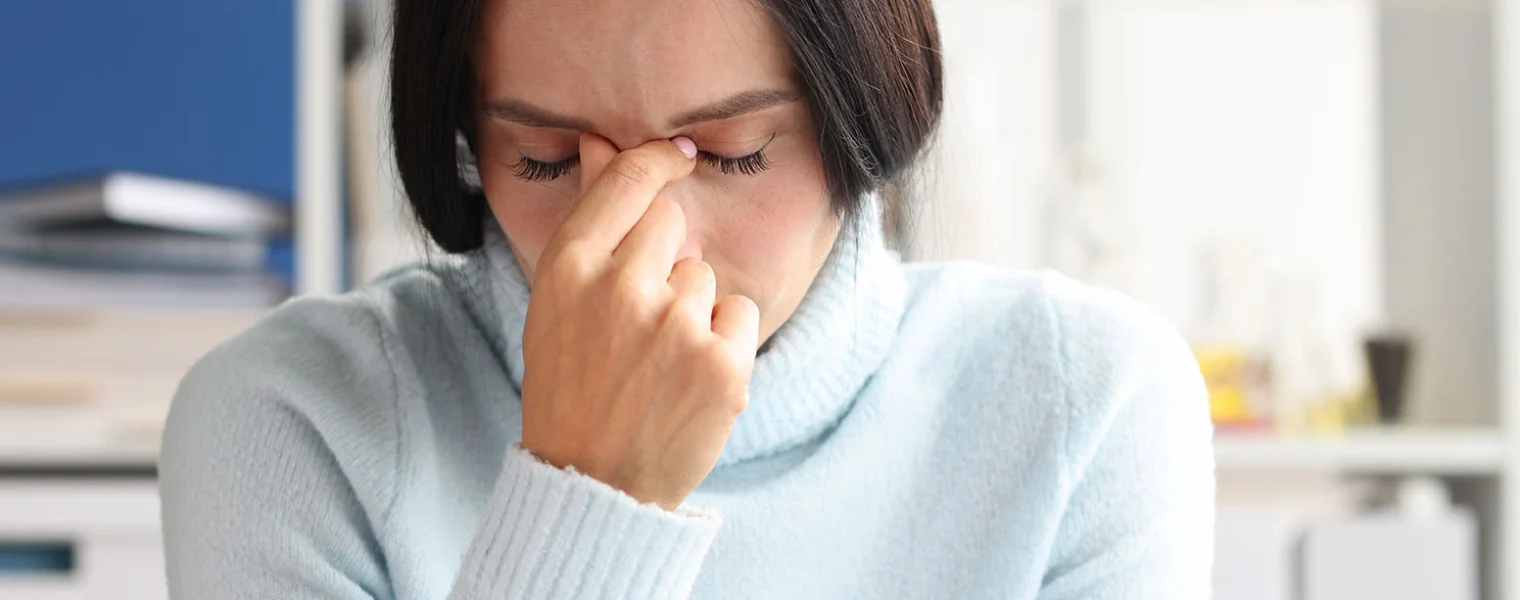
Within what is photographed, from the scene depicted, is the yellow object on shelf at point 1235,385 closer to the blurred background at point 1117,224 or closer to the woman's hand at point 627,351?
the blurred background at point 1117,224

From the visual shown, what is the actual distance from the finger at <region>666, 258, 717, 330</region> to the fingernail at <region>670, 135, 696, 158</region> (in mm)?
57

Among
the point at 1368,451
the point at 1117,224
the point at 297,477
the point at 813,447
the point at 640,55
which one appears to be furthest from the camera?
the point at 1117,224

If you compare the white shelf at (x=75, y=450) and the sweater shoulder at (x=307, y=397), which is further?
the white shelf at (x=75, y=450)

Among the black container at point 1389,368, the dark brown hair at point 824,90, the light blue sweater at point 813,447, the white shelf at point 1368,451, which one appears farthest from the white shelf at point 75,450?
the black container at point 1389,368

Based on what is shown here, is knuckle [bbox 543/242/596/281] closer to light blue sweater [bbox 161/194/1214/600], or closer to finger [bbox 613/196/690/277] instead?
finger [bbox 613/196/690/277]

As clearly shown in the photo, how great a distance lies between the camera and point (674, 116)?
713 mm

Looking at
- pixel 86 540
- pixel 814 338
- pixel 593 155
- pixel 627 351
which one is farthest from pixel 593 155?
pixel 86 540

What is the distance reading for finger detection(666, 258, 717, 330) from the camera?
0.72 metres

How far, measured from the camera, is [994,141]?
2098mm

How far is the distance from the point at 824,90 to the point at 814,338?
0.20m

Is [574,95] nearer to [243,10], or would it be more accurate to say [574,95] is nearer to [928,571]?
[928,571]

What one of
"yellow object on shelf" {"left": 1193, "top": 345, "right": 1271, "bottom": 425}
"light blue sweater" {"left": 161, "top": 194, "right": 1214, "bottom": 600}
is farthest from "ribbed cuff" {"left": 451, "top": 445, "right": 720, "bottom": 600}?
"yellow object on shelf" {"left": 1193, "top": 345, "right": 1271, "bottom": 425}

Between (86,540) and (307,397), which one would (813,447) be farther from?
(86,540)

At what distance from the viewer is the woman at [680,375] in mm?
711
